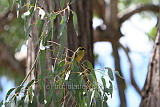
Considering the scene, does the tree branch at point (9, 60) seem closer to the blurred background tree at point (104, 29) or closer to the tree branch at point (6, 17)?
the blurred background tree at point (104, 29)

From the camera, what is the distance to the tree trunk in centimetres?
253

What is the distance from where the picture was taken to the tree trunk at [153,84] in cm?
253

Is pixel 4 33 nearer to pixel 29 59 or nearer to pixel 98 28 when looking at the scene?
pixel 98 28

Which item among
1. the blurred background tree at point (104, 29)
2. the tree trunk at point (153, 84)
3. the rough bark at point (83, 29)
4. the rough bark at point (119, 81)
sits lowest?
the tree trunk at point (153, 84)

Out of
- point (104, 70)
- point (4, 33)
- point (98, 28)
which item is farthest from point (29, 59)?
point (4, 33)

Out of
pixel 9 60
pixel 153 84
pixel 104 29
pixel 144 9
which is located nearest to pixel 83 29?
pixel 153 84

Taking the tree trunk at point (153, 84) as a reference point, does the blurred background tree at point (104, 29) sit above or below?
above

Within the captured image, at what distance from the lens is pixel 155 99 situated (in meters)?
2.52

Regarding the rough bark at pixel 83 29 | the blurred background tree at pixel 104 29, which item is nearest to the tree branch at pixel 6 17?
the blurred background tree at pixel 104 29

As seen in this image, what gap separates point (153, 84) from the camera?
2.56 m

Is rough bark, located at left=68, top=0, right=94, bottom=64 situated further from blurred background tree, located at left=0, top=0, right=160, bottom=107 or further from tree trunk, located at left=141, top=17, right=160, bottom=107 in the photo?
blurred background tree, located at left=0, top=0, right=160, bottom=107

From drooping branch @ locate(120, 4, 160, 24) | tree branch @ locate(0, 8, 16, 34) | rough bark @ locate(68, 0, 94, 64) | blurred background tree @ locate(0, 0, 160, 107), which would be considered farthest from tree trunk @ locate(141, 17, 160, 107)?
tree branch @ locate(0, 8, 16, 34)

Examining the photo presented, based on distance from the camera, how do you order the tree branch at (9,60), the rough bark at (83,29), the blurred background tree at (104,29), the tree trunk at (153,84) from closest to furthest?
1. the rough bark at (83,29)
2. the tree trunk at (153,84)
3. the blurred background tree at (104,29)
4. the tree branch at (9,60)

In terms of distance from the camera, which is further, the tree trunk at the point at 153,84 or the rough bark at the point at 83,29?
the tree trunk at the point at 153,84
